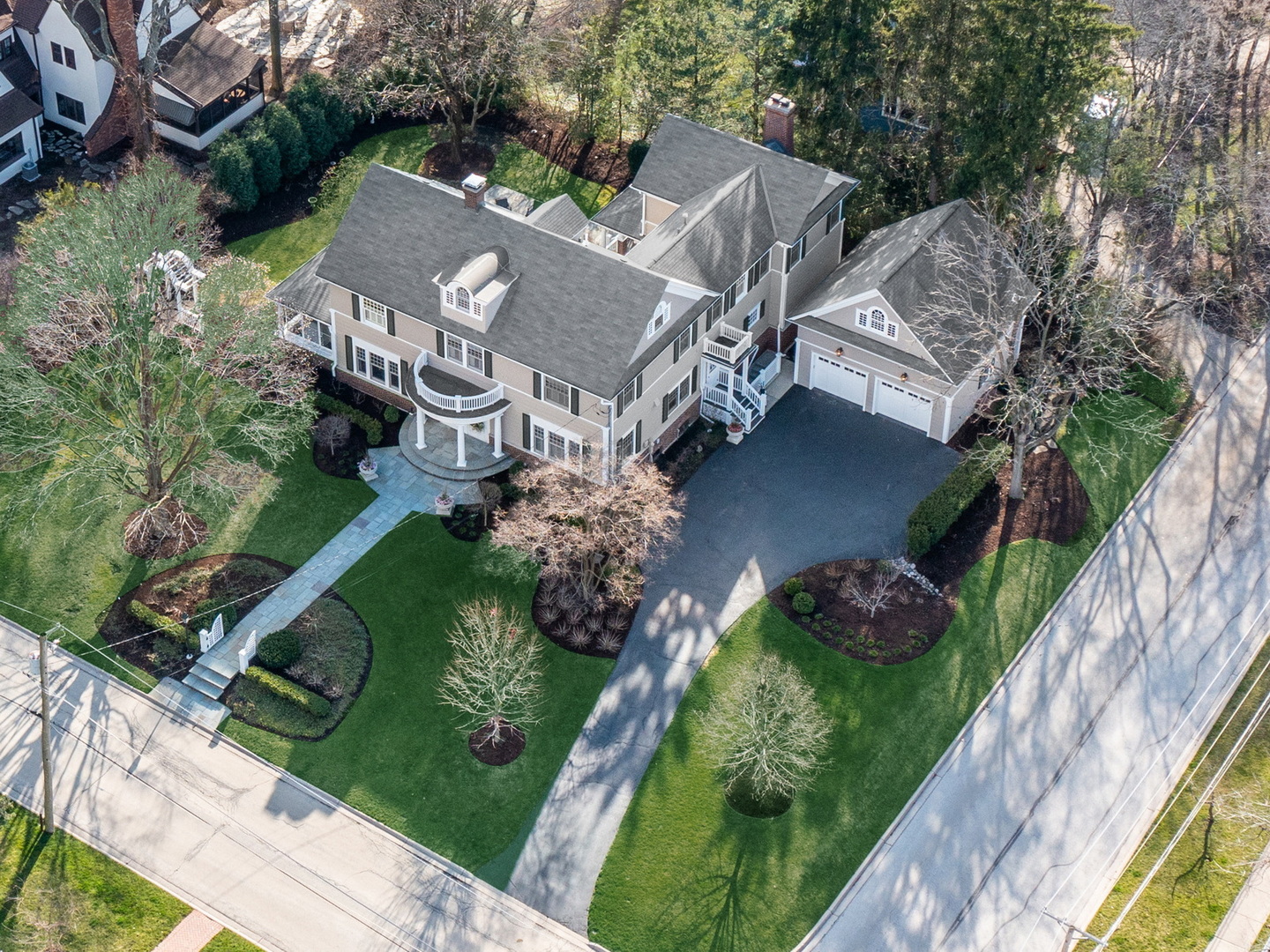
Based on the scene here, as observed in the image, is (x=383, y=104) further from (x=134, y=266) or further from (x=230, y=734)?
(x=230, y=734)

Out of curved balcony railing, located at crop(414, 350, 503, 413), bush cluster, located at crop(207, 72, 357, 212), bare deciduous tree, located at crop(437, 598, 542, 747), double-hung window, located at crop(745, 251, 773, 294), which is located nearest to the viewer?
bare deciduous tree, located at crop(437, 598, 542, 747)

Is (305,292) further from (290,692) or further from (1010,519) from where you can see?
(1010,519)

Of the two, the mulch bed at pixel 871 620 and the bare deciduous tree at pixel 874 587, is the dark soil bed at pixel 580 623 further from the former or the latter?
the bare deciduous tree at pixel 874 587

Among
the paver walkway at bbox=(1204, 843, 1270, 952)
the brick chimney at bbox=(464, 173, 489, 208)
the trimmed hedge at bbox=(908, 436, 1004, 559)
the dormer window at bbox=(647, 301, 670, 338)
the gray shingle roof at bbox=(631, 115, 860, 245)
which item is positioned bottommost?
the paver walkway at bbox=(1204, 843, 1270, 952)

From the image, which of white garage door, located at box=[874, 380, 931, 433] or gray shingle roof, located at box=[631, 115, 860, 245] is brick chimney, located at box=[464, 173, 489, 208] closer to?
gray shingle roof, located at box=[631, 115, 860, 245]

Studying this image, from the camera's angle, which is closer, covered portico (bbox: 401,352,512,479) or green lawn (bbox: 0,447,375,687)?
green lawn (bbox: 0,447,375,687)

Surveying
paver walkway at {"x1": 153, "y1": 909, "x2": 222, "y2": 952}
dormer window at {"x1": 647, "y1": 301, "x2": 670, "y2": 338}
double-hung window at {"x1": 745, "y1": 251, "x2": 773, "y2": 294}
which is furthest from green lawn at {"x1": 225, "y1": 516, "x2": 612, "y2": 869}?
double-hung window at {"x1": 745, "y1": 251, "x2": 773, "y2": 294}
